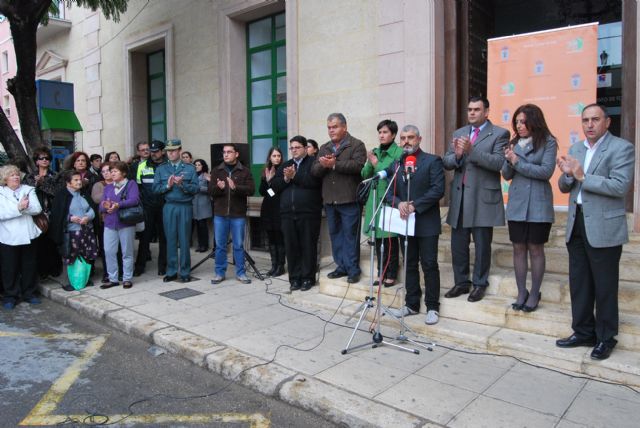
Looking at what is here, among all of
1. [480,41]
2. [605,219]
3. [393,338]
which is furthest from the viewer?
[480,41]

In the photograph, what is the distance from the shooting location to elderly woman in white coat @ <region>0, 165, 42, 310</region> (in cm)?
646

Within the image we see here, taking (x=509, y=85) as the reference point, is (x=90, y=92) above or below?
above

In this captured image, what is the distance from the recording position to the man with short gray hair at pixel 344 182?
6184 millimetres

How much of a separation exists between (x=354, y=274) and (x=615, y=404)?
317cm

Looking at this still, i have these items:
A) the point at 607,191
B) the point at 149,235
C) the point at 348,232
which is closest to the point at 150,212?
the point at 149,235

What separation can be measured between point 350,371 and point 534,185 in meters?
2.33

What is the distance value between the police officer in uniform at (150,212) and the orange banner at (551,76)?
5264 mm

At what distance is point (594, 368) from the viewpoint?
4020 mm

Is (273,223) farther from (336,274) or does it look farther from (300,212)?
(336,274)

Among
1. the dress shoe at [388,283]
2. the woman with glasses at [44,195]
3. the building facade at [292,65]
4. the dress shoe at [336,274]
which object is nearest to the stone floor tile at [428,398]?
the dress shoe at [388,283]

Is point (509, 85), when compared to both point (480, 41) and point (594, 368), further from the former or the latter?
point (594, 368)

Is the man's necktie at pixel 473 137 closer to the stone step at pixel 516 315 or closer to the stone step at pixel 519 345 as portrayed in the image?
the stone step at pixel 516 315

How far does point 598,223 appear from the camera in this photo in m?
4.03

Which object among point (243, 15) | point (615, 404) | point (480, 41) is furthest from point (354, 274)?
point (243, 15)
